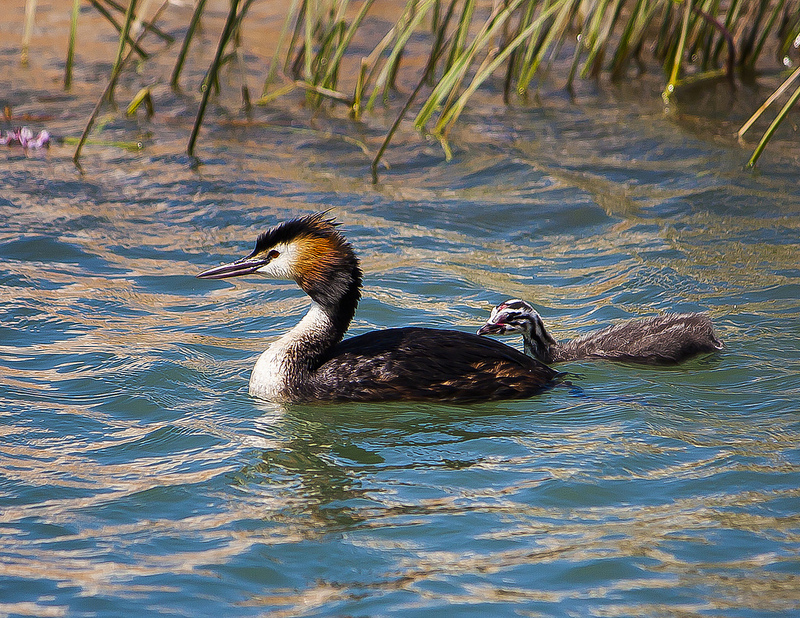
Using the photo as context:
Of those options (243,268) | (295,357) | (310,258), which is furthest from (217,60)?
(295,357)

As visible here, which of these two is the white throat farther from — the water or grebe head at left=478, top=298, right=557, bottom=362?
grebe head at left=478, top=298, right=557, bottom=362

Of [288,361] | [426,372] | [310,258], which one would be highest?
[310,258]

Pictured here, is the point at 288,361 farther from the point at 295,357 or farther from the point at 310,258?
the point at 310,258

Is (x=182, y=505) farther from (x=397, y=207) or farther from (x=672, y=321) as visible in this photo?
(x=397, y=207)

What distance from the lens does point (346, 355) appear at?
→ 575 cm

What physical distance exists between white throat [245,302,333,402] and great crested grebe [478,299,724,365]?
1050 mm

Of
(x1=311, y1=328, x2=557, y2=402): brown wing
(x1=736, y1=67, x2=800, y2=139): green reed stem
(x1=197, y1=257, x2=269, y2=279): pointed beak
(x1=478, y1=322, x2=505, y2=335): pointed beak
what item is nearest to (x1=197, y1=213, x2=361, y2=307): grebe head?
(x1=197, y1=257, x2=269, y2=279): pointed beak

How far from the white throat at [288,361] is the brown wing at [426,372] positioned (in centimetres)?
14

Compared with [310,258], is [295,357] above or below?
below

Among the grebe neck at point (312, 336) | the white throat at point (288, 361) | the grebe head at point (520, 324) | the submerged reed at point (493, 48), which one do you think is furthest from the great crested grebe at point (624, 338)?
the submerged reed at point (493, 48)

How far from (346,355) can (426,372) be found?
0.48 meters

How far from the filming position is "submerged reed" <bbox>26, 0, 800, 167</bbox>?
891 cm

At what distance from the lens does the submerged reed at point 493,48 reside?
8906mm

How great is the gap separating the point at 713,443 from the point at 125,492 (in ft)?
9.14
